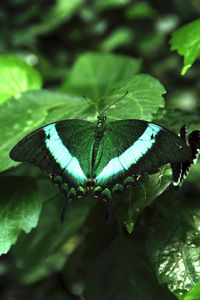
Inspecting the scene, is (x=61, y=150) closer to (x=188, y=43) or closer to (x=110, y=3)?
(x=188, y=43)

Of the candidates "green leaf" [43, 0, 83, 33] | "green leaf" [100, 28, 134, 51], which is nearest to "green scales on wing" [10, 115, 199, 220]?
"green leaf" [100, 28, 134, 51]

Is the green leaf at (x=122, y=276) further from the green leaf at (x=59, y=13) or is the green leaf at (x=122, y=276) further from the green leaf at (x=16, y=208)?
the green leaf at (x=59, y=13)

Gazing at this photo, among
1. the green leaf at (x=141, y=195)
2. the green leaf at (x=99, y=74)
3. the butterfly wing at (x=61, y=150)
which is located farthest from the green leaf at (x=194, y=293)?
the green leaf at (x=99, y=74)

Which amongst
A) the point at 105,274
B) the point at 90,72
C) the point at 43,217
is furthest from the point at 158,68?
the point at 105,274

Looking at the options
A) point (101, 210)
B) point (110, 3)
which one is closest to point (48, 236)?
point (101, 210)

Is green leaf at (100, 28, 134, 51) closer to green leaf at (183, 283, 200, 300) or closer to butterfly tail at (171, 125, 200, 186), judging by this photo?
butterfly tail at (171, 125, 200, 186)
